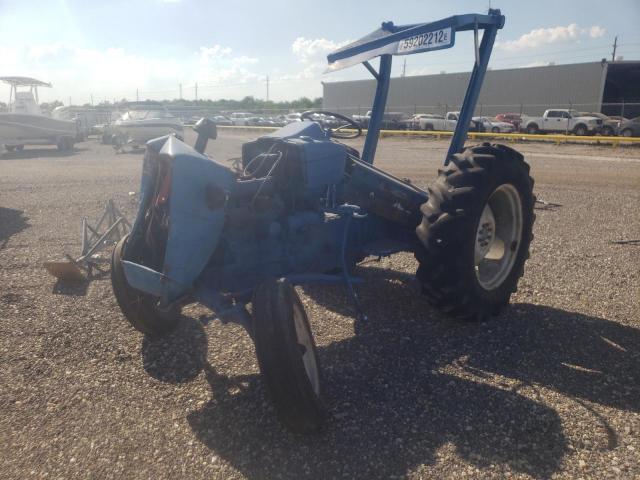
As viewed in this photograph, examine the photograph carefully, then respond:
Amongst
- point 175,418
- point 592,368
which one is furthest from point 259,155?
point 592,368

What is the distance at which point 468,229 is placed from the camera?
380 centimetres

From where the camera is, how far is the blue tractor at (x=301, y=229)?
297 cm

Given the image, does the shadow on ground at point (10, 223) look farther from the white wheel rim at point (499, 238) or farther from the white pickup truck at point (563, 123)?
the white pickup truck at point (563, 123)

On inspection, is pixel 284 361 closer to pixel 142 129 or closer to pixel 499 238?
pixel 499 238

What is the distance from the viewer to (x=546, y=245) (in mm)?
6453

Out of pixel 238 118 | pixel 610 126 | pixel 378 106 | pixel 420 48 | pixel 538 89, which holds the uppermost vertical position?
pixel 538 89

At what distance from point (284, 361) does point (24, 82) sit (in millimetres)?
24627

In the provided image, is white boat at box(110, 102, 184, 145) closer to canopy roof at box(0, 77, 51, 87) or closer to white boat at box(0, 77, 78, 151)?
white boat at box(0, 77, 78, 151)

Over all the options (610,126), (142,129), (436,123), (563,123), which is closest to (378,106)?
(142,129)

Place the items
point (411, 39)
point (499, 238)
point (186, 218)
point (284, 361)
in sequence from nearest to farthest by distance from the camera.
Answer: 1. point (284, 361)
2. point (186, 218)
3. point (411, 39)
4. point (499, 238)

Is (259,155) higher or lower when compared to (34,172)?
higher

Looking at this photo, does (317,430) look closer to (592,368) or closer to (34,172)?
(592,368)

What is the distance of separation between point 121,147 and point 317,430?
20013mm

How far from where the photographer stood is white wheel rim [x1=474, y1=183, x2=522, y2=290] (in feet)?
14.6
